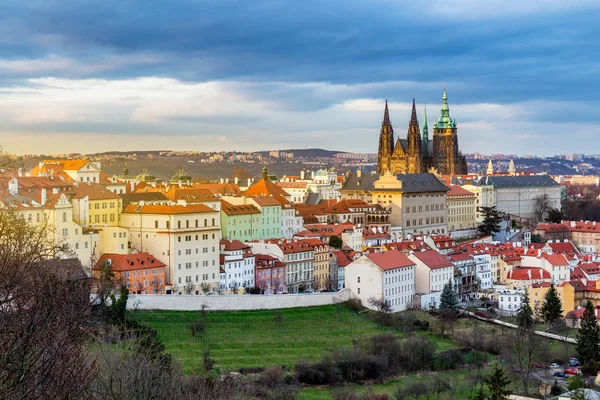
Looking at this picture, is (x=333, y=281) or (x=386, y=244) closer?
(x=333, y=281)

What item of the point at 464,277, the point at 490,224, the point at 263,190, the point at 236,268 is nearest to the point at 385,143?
the point at 490,224

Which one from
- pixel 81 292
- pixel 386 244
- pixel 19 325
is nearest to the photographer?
pixel 19 325

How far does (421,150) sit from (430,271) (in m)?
Result: 60.2

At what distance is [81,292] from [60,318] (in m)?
5.40

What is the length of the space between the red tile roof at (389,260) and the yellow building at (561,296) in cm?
720

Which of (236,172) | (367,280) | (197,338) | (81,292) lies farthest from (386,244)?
(236,172)

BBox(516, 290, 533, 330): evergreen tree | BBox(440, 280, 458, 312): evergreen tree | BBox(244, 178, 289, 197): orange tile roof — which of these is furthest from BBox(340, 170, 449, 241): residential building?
BBox(516, 290, 533, 330): evergreen tree

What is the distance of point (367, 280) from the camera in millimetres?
50875

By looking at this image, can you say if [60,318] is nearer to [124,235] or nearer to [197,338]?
[197,338]

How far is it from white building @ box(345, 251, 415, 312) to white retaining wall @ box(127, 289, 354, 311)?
0.78m

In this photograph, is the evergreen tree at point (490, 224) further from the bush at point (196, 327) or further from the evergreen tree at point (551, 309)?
the bush at point (196, 327)

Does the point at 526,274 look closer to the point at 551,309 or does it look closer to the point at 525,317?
the point at 551,309

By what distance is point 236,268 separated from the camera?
51.7m

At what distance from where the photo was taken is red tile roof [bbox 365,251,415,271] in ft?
169
